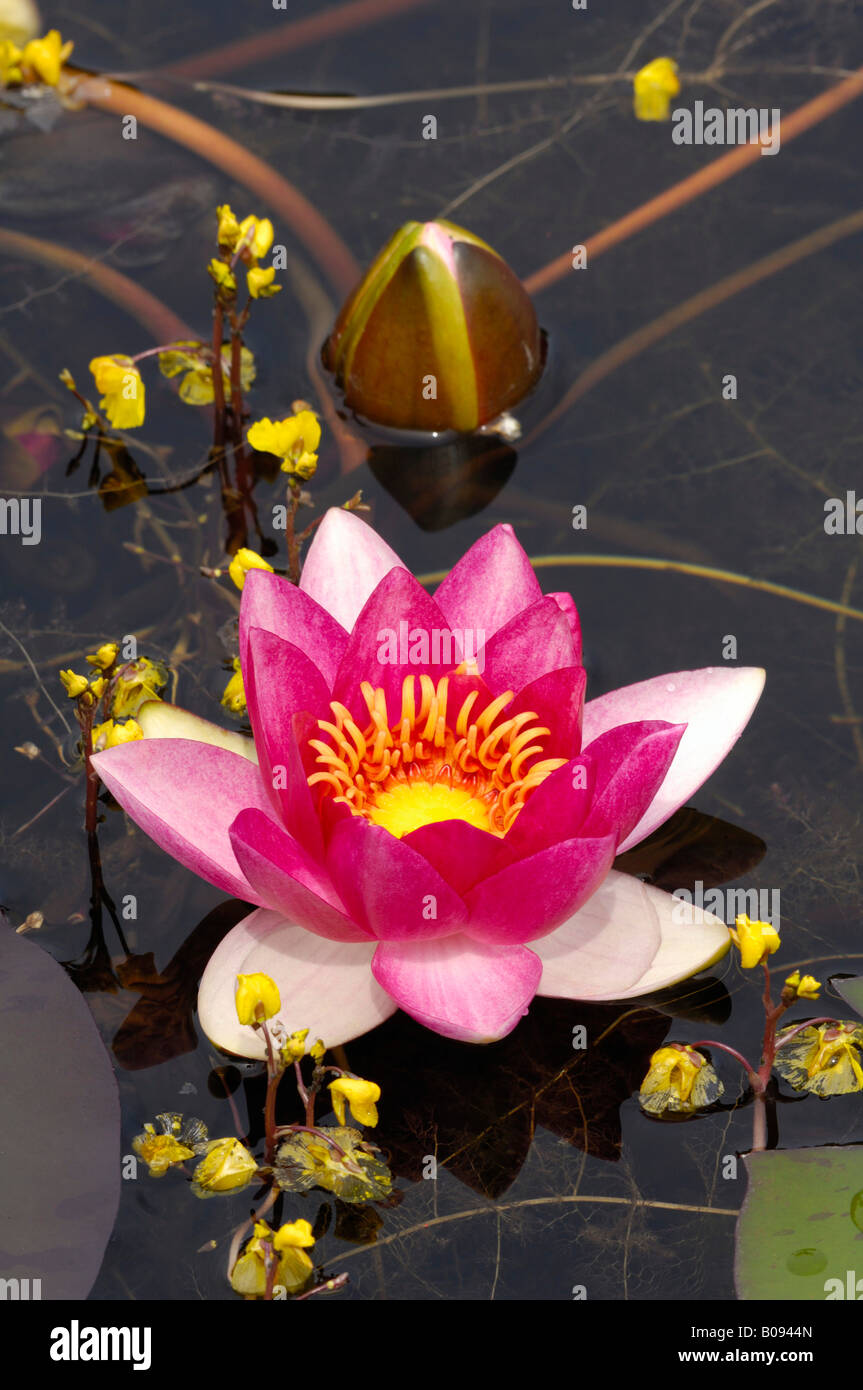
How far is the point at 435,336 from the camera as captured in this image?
10.7 feet

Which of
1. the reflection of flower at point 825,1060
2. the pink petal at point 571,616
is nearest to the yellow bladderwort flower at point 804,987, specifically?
the reflection of flower at point 825,1060

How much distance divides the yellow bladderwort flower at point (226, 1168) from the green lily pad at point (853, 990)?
3.64 feet

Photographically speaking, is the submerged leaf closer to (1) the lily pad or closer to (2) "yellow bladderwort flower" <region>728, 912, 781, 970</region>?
(1) the lily pad

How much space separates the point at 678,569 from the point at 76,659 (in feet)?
4.59

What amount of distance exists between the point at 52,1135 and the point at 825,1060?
1.33m

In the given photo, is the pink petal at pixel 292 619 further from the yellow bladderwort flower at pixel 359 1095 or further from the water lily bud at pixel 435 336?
the water lily bud at pixel 435 336

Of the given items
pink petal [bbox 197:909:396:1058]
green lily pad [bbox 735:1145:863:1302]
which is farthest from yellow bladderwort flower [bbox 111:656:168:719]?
green lily pad [bbox 735:1145:863:1302]

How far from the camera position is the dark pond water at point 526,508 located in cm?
236

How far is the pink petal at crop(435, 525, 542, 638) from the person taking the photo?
2.71 meters

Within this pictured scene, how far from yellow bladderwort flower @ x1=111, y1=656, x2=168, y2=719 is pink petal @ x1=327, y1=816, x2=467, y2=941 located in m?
0.66

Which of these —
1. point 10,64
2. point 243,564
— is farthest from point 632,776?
point 10,64

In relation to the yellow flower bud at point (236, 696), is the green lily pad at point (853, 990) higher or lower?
lower

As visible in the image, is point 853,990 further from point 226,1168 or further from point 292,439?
point 292,439

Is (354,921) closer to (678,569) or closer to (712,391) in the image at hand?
(678,569)
